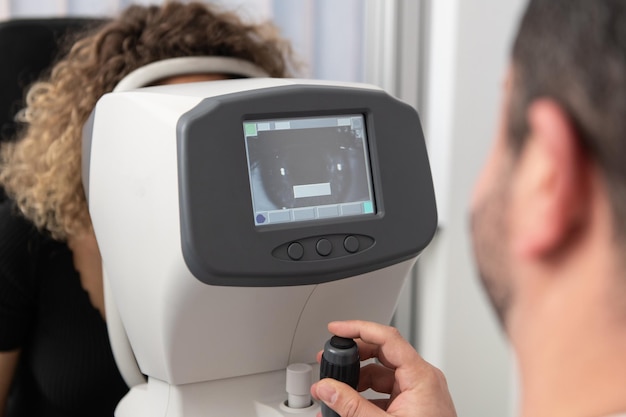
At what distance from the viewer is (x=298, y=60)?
4.38ft

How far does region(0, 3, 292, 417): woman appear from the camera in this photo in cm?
106

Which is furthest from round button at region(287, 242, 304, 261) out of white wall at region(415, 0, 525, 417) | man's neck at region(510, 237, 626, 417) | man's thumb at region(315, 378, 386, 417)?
white wall at region(415, 0, 525, 417)

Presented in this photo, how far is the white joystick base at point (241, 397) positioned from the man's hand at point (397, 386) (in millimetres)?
44

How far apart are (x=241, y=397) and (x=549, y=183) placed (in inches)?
17.4

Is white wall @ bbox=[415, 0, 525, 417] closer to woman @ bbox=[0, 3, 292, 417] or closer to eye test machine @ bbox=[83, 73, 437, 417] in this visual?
woman @ bbox=[0, 3, 292, 417]

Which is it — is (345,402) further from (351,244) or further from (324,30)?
(324,30)

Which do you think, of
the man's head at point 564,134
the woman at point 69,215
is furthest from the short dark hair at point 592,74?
the woman at point 69,215

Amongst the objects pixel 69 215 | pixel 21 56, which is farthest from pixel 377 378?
pixel 21 56

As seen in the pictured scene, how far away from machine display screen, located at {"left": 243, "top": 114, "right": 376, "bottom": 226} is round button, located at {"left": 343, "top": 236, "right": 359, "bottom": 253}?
24mm

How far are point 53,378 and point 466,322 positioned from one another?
1.02m

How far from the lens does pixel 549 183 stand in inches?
18.1

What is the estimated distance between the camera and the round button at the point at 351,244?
733mm

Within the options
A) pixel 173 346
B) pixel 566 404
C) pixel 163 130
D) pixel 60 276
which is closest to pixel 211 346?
pixel 173 346

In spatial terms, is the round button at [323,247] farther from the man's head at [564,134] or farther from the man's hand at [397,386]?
the man's head at [564,134]
